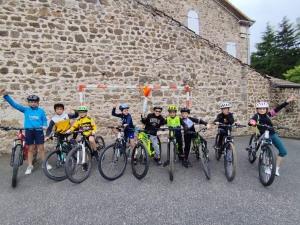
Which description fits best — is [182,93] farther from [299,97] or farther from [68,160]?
[299,97]

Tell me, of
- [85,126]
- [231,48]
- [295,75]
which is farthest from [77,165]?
[295,75]

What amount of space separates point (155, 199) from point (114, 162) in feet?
4.52

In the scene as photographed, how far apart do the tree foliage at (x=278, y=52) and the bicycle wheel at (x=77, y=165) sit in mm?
28474

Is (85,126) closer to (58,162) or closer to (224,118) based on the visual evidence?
(58,162)

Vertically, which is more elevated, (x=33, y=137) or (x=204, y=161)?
(x=33, y=137)

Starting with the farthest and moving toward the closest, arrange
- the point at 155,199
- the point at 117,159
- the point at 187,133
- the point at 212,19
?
the point at 212,19 < the point at 187,133 < the point at 117,159 < the point at 155,199

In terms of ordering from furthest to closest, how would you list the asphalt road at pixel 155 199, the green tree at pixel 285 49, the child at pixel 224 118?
1. the green tree at pixel 285 49
2. the child at pixel 224 118
3. the asphalt road at pixel 155 199

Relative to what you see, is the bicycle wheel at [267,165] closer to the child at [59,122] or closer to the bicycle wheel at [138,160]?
the bicycle wheel at [138,160]

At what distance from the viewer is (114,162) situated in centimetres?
431

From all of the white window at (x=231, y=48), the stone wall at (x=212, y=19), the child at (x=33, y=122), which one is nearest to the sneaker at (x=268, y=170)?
the child at (x=33, y=122)

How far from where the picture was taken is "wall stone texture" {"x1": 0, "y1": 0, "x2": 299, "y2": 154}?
6.03 m

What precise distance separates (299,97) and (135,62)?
8.96 m

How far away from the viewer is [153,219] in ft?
9.03

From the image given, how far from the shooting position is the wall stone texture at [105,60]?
603 centimetres
